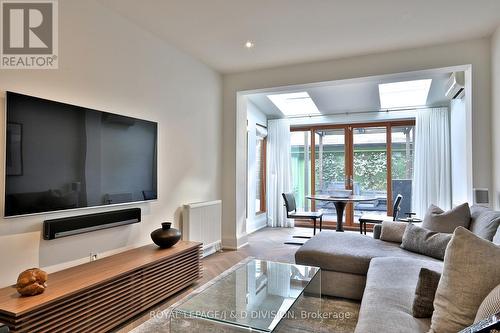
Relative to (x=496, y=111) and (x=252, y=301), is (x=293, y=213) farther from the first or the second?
(x=252, y=301)

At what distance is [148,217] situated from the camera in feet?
10.6

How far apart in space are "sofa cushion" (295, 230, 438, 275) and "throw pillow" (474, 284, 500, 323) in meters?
1.54

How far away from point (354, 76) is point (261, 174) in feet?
11.0

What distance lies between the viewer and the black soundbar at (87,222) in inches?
86.6

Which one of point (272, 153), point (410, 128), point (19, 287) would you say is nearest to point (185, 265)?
point (19, 287)

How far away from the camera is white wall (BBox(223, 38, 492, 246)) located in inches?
133

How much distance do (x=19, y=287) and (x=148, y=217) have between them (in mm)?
Answer: 1477

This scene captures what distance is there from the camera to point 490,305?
3.42 feet

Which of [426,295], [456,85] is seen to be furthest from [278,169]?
[426,295]

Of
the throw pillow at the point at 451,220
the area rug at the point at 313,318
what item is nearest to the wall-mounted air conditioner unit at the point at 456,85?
the throw pillow at the point at 451,220

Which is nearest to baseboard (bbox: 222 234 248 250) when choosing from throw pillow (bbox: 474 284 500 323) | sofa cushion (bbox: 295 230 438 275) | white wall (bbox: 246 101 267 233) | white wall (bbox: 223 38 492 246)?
white wall (bbox: 223 38 492 246)

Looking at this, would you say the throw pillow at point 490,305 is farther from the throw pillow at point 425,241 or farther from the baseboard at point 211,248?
the baseboard at point 211,248

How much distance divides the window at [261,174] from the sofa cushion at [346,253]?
3.55m

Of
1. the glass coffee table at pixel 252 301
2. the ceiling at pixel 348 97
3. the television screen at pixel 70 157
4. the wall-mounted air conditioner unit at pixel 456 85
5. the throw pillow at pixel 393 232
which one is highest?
the ceiling at pixel 348 97
